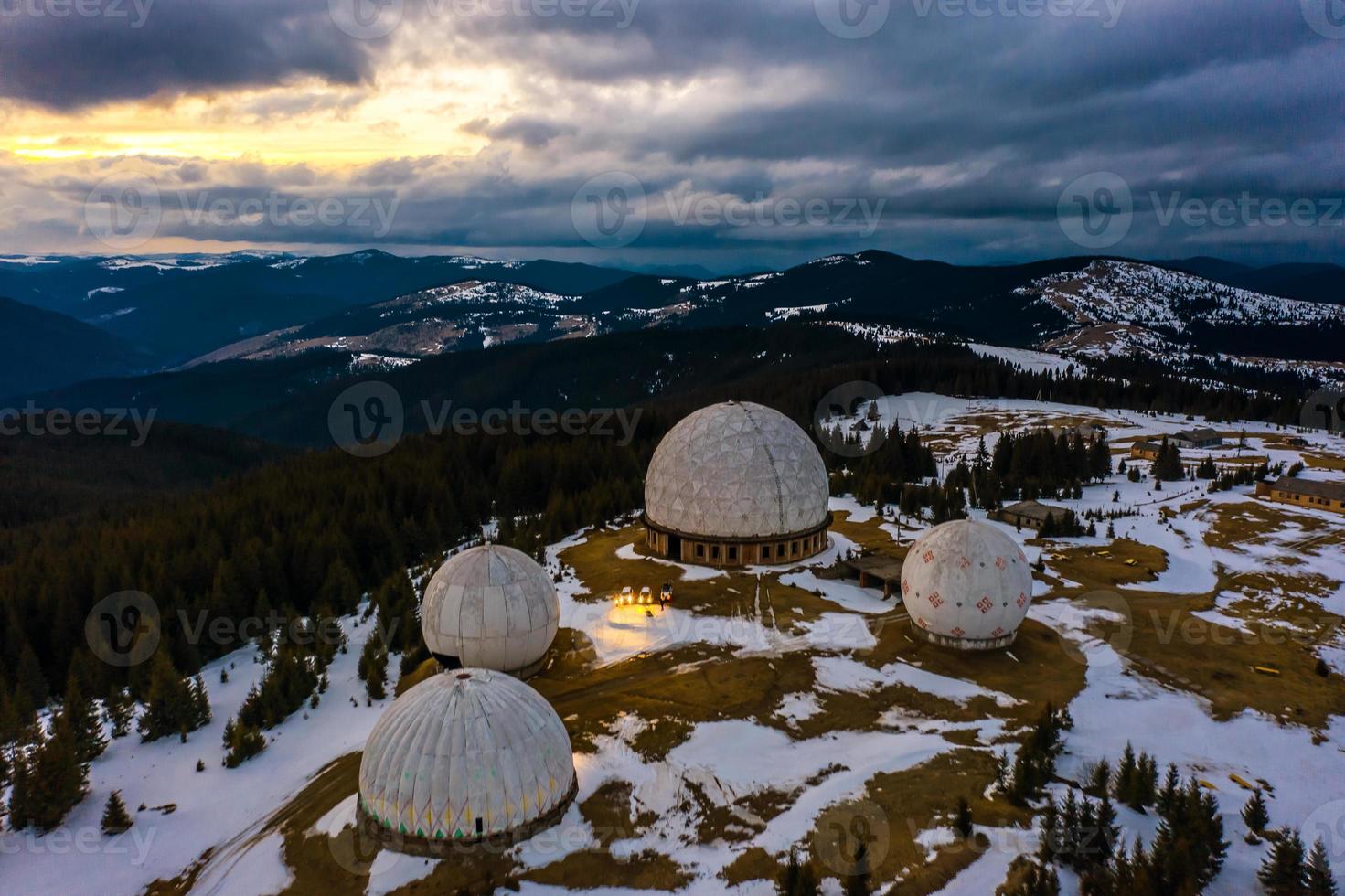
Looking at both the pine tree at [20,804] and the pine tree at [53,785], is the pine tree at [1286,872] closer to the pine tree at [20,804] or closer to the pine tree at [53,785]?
the pine tree at [53,785]

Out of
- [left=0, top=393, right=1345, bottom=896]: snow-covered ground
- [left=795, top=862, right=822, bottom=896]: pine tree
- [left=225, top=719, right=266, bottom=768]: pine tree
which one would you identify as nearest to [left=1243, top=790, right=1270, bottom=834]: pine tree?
[left=0, top=393, right=1345, bottom=896]: snow-covered ground

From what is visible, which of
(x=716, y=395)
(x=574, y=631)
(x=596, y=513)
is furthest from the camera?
(x=716, y=395)

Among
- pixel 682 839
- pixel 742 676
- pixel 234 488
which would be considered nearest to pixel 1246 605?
pixel 742 676

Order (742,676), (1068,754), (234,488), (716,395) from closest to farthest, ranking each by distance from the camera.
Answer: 1. (1068,754)
2. (742,676)
3. (234,488)
4. (716,395)

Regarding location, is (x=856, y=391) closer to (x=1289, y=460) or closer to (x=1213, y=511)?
(x=1289, y=460)

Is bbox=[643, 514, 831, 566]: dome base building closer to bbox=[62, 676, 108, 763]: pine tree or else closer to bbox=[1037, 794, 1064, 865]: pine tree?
bbox=[1037, 794, 1064, 865]: pine tree

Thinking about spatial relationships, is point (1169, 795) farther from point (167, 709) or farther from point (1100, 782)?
point (167, 709)

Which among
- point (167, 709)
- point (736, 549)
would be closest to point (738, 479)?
point (736, 549)

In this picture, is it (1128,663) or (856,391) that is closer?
(1128,663)
